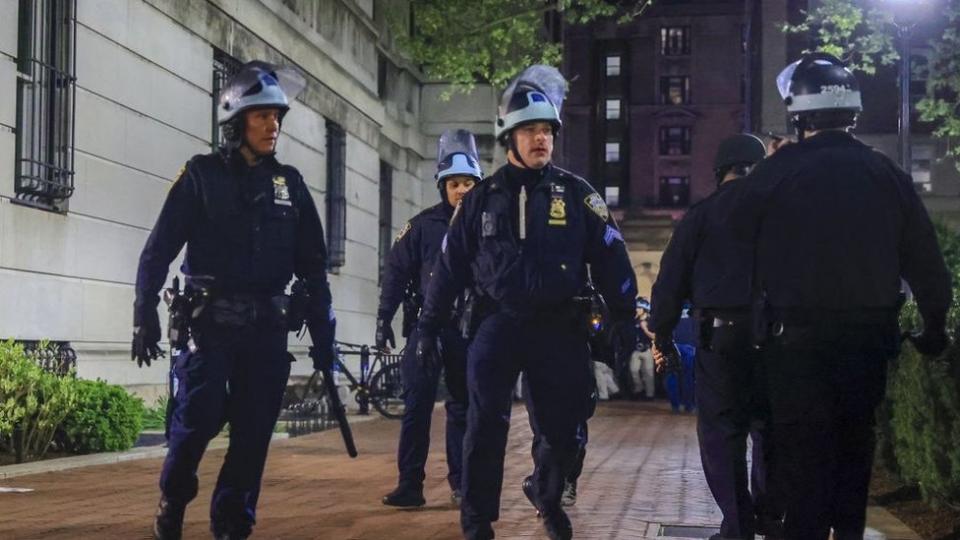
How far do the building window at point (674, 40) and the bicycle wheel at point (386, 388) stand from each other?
5742 cm

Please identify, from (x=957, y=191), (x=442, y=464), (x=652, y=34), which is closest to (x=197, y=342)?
(x=442, y=464)

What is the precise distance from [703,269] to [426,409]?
266 cm

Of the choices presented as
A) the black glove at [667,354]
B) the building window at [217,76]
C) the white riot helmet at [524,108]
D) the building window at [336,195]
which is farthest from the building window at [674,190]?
the white riot helmet at [524,108]

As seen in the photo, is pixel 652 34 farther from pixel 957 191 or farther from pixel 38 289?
pixel 38 289

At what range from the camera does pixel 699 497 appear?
9.39 meters

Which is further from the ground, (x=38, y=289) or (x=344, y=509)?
(x=38, y=289)

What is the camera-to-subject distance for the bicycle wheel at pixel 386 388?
62.9 ft

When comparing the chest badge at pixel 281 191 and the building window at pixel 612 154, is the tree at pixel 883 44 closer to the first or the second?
the chest badge at pixel 281 191

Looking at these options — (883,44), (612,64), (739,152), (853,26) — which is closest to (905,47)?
(853,26)

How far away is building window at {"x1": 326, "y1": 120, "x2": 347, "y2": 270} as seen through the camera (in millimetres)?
21750

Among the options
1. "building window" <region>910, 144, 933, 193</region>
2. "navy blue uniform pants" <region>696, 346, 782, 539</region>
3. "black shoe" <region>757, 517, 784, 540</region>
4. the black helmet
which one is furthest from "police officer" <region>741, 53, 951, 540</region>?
"building window" <region>910, 144, 933, 193</region>

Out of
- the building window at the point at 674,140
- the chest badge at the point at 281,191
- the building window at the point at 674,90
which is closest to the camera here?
the chest badge at the point at 281,191

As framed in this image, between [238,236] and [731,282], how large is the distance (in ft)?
7.11

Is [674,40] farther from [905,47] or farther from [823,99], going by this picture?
[823,99]
